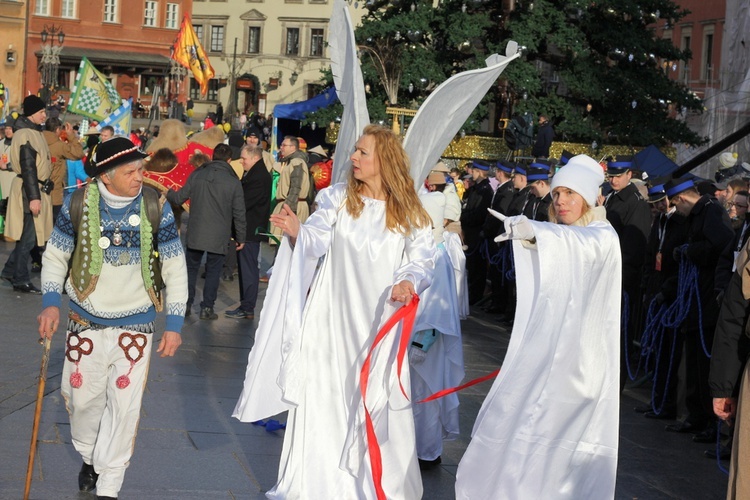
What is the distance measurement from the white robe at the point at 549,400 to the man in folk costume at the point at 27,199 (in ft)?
27.6

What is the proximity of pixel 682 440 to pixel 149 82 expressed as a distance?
75.0 metres

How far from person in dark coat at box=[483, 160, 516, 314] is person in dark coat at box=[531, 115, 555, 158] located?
8616 millimetres

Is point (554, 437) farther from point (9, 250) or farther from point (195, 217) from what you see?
point (9, 250)

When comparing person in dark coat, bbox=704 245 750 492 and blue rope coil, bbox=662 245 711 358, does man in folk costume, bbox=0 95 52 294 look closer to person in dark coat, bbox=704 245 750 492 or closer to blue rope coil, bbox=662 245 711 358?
blue rope coil, bbox=662 245 711 358

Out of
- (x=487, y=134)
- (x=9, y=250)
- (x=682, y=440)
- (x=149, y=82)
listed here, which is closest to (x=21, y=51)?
(x=149, y=82)

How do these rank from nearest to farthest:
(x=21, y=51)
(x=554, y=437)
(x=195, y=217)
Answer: (x=554, y=437), (x=195, y=217), (x=21, y=51)

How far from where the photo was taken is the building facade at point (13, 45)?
7406 cm

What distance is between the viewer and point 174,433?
781cm

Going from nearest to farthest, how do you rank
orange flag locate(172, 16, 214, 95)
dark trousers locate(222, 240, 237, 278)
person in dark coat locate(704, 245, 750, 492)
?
1. person in dark coat locate(704, 245, 750, 492)
2. dark trousers locate(222, 240, 237, 278)
3. orange flag locate(172, 16, 214, 95)

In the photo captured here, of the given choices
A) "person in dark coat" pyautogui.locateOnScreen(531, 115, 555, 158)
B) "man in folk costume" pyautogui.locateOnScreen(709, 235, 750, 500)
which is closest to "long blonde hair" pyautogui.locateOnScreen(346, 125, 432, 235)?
"man in folk costume" pyautogui.locateOnScreen(709, 235, 750, 500)

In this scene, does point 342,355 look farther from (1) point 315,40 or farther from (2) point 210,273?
(1) point 315,40

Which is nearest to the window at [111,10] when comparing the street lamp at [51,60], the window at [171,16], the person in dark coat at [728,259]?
the window at [171,16]

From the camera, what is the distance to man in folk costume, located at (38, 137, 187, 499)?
6020 millimetres

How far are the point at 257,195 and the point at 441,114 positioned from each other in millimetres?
8114
